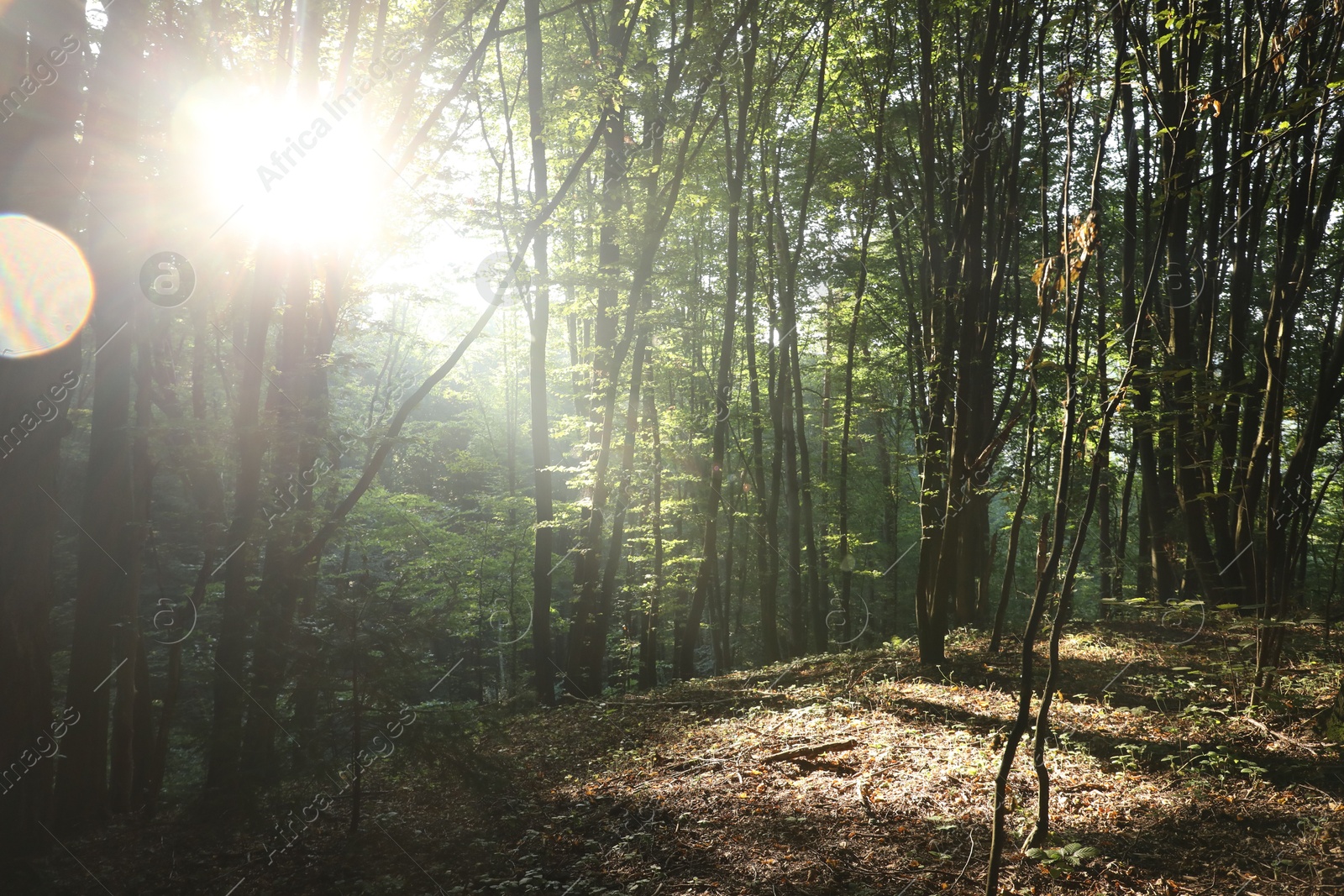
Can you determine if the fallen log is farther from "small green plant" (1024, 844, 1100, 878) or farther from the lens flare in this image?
the lens flare

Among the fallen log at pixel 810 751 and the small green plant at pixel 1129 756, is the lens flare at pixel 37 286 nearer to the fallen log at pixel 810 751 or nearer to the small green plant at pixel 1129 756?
the fallen log at pixel 810 751

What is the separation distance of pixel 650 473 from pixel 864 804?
8.85 m

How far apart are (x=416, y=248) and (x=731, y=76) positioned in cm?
593

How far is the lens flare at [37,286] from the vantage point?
6.15 meters

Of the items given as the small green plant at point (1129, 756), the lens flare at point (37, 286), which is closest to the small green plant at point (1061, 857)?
the small green plant at point (1129, 756)

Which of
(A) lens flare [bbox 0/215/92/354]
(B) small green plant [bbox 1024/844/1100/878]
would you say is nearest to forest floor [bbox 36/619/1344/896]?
(B) small green plant [bbox 1024/844/1100/878]

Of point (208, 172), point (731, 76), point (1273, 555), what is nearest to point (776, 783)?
point (1273, 555)

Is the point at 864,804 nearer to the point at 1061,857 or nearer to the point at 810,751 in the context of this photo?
the point at 810,751

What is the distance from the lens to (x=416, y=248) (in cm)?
1232

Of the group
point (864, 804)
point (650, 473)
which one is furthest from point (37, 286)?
point (650, 473)

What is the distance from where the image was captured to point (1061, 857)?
3.31 metres

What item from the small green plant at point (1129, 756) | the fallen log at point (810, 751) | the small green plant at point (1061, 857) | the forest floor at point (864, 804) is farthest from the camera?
the fallen log at point (810, 751)

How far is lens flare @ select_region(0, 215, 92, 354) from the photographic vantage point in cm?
615

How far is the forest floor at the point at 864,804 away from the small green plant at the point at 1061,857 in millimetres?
11
